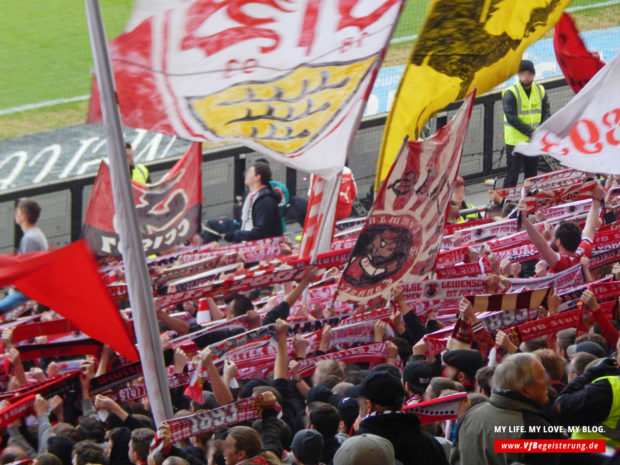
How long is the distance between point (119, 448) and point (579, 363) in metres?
2.15

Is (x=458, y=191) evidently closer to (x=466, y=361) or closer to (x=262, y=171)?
(x=262, y=171)

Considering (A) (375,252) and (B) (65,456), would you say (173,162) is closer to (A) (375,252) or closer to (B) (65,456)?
(A) (375,252)

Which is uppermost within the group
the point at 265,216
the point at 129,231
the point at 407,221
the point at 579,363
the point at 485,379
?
the point at 129,231

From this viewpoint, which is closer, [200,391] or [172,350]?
→ [200,391]

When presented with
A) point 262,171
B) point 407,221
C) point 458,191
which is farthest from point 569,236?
point 262,171

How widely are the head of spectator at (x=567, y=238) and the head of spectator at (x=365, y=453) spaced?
3693 mm

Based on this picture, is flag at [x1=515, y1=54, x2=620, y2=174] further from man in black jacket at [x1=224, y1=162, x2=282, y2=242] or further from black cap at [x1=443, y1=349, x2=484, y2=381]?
man in black jacket at [x1=224, y1=162, x2=282, y2=242]

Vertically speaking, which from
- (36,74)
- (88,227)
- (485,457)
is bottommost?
(36,74)

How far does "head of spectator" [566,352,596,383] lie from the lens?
530 cm

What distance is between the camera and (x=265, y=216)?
31.2 feet

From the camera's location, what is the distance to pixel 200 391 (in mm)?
5797

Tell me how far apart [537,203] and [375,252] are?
2.81m

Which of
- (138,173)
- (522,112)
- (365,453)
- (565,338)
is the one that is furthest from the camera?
(522,112)

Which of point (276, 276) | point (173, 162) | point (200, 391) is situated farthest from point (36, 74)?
point (200, 391)
